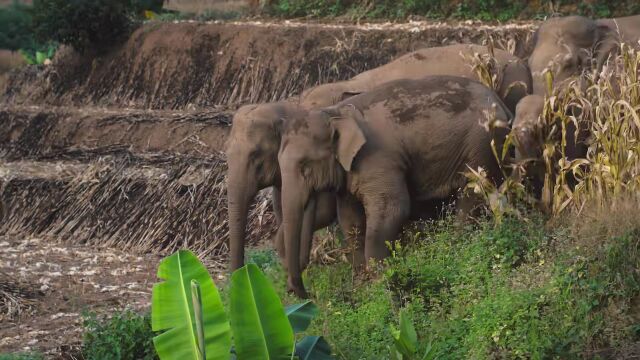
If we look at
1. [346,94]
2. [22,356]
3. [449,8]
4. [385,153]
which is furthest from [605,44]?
[449,8]

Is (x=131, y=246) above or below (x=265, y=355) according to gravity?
below

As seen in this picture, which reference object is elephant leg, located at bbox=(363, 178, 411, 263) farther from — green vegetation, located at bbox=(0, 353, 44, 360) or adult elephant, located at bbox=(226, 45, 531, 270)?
green vegetation, located at bbox=(0, 353, 44, 360)

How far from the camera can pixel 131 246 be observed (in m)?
17.1

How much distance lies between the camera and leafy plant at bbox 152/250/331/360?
30.2ft

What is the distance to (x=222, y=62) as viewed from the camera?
21422 millimetres

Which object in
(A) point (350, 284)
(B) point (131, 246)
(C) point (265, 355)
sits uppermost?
(C) point (265, 355)

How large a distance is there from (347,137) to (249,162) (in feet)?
3.66

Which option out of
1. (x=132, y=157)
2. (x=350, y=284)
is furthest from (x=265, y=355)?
(x=132, y=157)

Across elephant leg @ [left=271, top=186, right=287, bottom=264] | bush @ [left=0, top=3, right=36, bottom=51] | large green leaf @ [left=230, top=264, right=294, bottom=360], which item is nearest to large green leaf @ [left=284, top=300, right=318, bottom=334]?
large green leaf @ [left=230, top=264, right=294, bottom=360]

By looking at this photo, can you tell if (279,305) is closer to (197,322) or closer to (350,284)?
(197,322)

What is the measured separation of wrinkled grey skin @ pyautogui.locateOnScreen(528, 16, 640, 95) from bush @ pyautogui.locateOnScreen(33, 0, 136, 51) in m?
10.5

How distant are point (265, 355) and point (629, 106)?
12.3 ft

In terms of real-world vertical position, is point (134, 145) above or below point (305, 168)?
below

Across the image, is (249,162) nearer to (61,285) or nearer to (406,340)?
(61,285)
